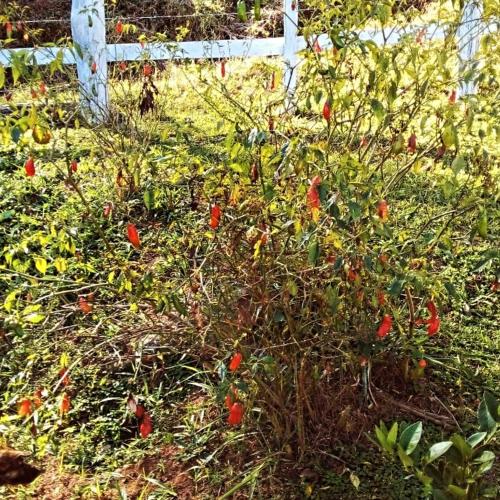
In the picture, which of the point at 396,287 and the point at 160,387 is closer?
the point at 396,287

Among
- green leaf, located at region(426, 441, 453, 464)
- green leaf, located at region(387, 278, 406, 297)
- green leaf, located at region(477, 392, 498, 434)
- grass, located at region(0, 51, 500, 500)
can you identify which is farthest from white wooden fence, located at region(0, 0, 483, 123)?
green leaf, located at region(426, 441, 453, 464)

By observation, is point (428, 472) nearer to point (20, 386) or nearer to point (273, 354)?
point (273, 354)

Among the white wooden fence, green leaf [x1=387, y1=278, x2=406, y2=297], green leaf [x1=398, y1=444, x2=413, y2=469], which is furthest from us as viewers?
the white wooden fence

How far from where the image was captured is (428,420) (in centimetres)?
257

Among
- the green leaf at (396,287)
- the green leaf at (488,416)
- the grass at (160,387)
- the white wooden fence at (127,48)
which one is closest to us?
the green leaf at (488,416)

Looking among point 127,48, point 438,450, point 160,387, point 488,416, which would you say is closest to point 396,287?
point 488,416

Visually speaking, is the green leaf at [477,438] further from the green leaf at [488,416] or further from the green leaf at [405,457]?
the green leaf at [405,457]

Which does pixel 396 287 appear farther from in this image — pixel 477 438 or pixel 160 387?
pixel 160 387

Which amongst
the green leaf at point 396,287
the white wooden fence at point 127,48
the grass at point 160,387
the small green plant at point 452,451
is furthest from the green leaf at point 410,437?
the white wooden fence at point 127,48

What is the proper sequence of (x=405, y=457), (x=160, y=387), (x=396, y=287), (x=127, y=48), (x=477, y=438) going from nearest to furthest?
(x=405, y=457) → (x=477, y=438) → (x=396, y=287) → (x=160, y=387) → (x=127, y=48)

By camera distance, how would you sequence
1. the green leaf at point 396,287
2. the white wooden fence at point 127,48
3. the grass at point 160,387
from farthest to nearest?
the white wooden fence at point 127,48 → the grass at point 160,387 → the green leaf at point 396,287

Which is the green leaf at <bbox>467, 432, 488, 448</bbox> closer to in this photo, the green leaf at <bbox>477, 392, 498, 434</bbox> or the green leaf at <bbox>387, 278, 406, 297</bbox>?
the green leaf at <bbox>477, 392, 498, 434</bbox>

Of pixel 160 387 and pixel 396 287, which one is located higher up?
pixel 396 287

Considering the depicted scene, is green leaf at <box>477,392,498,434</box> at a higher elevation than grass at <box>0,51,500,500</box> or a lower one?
higher
